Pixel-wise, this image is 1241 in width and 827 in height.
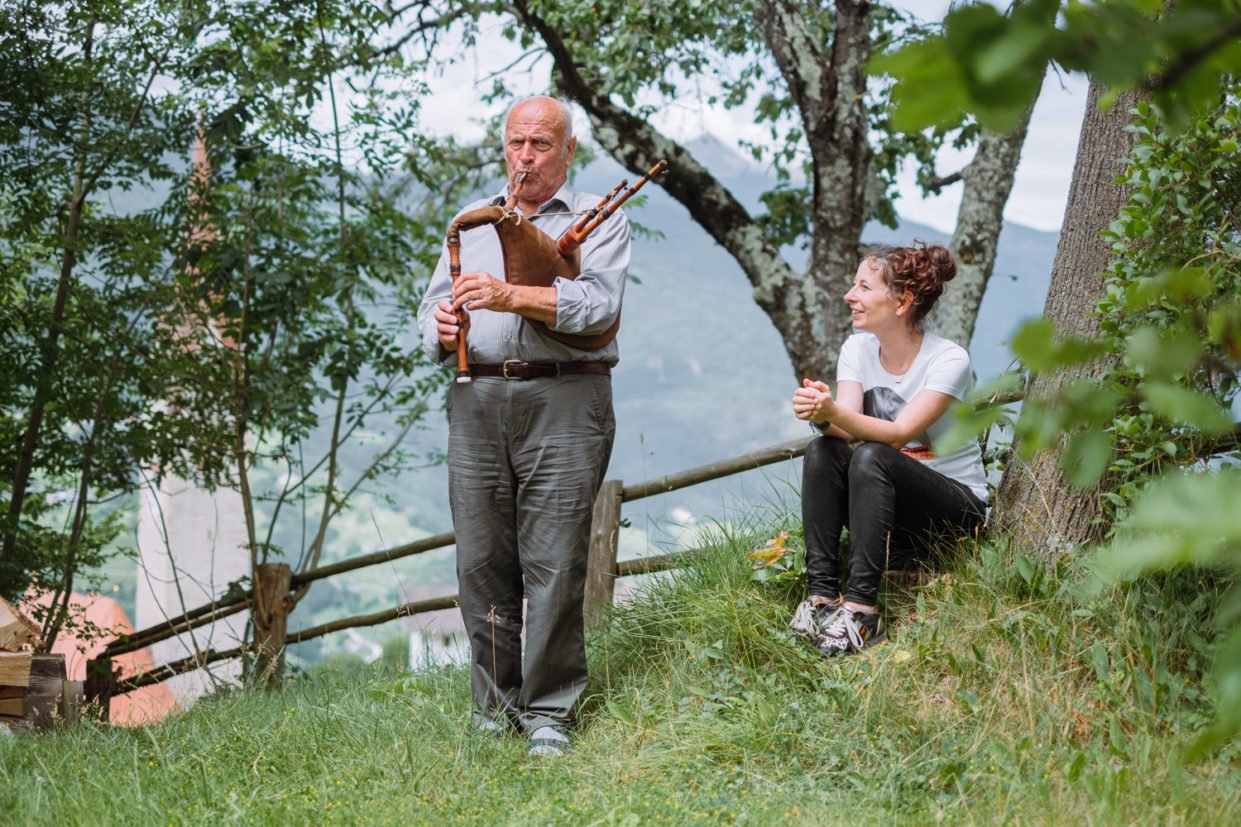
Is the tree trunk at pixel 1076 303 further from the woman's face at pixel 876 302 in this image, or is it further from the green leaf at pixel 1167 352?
the green leaf at pixel 1167 352

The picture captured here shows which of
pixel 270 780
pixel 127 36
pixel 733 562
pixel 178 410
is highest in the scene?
pixel 127 36

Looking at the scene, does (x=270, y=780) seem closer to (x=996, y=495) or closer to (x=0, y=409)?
(x=996, y=495)

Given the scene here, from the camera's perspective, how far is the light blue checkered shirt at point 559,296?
3.11 metres

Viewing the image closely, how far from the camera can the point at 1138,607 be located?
9.54ft

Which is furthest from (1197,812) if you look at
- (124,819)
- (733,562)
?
(124,819)

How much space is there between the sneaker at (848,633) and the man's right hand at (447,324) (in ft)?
4.06

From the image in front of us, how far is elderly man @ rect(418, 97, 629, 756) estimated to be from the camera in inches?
126

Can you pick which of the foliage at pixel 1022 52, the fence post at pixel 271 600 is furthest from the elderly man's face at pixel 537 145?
the fence post at pixel 271 600

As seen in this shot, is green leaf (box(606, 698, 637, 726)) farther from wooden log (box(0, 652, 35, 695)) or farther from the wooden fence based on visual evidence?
wooden log (box(0, 652, 35, 695))

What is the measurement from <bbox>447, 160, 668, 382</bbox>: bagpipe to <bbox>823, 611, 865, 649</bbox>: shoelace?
0.96m

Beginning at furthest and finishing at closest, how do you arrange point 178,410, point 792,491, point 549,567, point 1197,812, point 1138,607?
point 178,410
point 792,491
point 549,567
point 1138,607
point 1197,812

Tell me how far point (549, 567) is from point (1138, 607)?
1467mm

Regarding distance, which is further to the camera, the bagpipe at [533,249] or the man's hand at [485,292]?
the bagpipe at [533,249]

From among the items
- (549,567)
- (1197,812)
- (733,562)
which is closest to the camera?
(1197,812)
